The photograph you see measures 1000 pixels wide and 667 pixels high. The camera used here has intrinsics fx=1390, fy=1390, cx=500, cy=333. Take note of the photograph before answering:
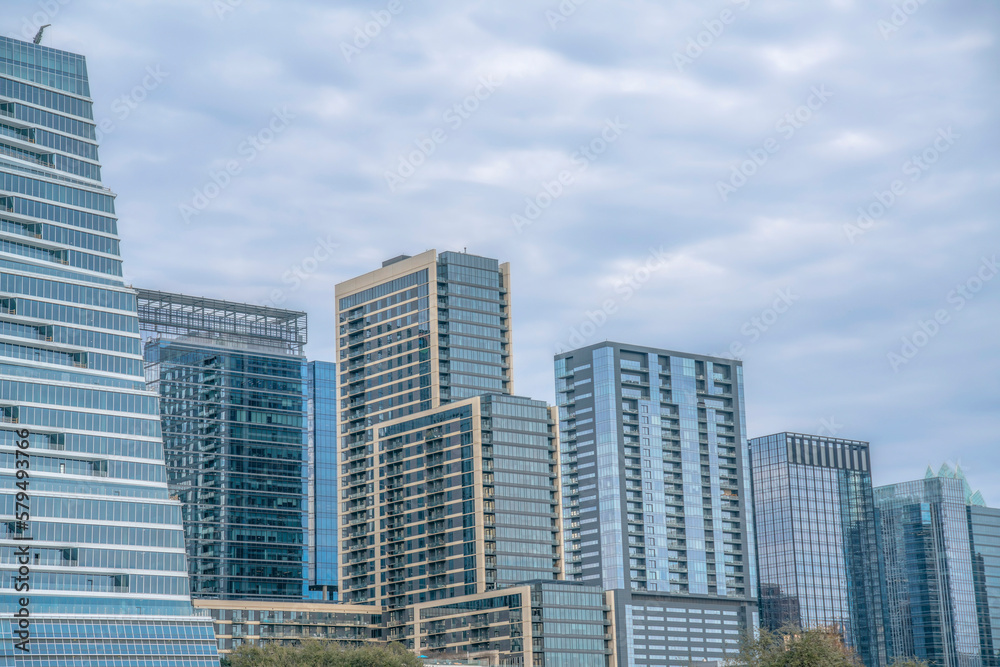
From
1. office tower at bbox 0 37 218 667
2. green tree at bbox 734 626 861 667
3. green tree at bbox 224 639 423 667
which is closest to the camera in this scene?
green tree at bbox 734 626 861 667

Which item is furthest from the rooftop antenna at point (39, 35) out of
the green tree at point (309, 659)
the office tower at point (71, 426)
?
the green tree at point (309, 659)

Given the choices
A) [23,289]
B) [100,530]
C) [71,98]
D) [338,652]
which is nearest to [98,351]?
[23,289]

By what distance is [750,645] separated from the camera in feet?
504

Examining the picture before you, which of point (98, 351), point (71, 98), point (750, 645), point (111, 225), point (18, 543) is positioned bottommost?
point (750, 645)

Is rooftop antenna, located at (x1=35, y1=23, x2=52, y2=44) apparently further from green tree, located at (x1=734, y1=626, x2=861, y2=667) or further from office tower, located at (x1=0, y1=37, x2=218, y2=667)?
green tree, located at (x1=734, y1=626, x2=861, y2=667)

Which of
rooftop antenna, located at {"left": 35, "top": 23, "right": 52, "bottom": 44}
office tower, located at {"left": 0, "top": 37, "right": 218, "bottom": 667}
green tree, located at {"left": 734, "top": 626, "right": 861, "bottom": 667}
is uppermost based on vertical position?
rooftop antenna, located at {"left": 35, "top": 23, "right": 52, "bottom": 44}

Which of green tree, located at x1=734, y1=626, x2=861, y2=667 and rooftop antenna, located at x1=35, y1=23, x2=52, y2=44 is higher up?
rooftop antenna, located at x1=35, y1=23, x2=52, y2=44

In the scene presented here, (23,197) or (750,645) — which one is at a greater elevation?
(23,197)

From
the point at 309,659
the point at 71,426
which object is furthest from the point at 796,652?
the point at 71,426

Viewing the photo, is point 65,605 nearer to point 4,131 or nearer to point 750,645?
point 4,131

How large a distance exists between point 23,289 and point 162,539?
37.0 m

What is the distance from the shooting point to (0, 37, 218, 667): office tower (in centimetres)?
17025

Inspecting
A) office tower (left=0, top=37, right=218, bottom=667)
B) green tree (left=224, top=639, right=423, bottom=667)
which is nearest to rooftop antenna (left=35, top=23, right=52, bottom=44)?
office tower (left=0, top=37, right=218, bottom=667)

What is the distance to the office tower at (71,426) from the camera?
170250 millimetres
